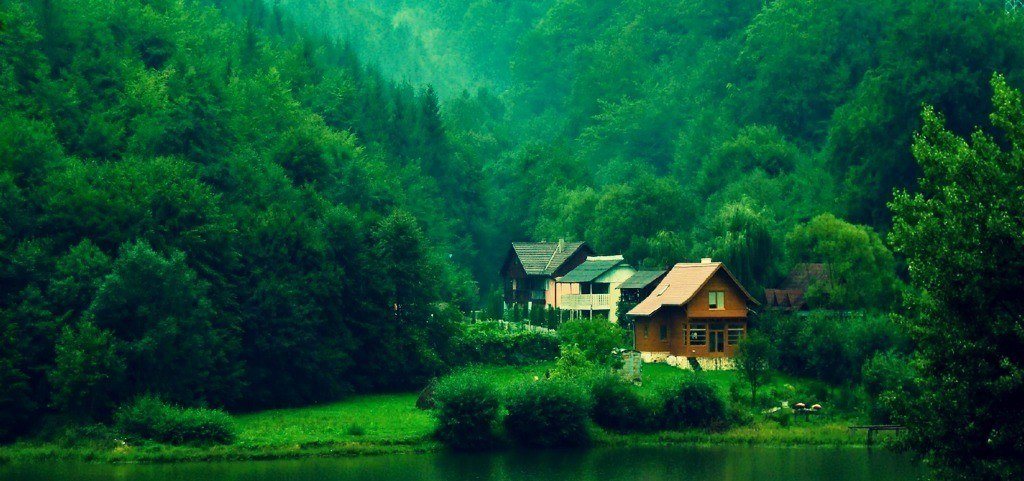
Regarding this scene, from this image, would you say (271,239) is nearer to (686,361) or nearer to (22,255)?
(22,255)

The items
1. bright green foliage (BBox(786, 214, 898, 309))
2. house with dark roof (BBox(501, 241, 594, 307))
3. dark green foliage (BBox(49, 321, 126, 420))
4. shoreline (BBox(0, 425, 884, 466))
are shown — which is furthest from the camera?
house with dark roof (BBox(501, 241, 594, 307))

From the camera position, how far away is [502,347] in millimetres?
71375

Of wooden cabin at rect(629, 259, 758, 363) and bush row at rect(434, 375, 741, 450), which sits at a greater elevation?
wooden cabin at rect(629, 259, 758, 363)

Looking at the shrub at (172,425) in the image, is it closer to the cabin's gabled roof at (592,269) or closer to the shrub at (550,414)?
the shrub at (550,414)

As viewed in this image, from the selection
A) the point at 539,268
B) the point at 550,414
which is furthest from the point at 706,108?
the point at 550,414

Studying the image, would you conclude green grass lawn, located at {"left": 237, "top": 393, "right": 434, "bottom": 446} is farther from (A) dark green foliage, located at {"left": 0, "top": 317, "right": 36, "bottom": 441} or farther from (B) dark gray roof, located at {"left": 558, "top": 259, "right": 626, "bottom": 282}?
(B) dark gray roof, located at {"left": 558, "top": 259, "right": 626, "bottom": 282}

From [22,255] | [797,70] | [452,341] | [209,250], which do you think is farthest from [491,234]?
[22,255]

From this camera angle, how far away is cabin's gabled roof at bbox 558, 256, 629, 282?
86312mm

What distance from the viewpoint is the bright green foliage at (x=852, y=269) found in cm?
6938

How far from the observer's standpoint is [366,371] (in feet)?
220

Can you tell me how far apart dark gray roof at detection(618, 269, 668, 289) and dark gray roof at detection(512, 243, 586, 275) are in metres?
14.8

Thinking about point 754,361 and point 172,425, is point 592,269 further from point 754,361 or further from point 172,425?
point 172,425

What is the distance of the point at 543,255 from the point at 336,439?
48.1 meters

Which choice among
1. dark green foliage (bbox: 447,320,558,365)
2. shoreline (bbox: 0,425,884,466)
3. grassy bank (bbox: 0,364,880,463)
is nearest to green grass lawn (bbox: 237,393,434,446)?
grassy bank (bbox: 0,364,880,463)
